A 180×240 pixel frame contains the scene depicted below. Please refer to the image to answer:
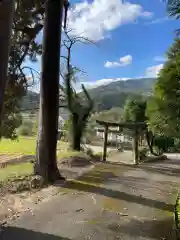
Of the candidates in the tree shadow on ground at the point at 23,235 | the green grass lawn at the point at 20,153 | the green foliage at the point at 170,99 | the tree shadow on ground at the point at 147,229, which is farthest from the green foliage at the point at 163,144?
the tree shadow on ground at the point at 23,235

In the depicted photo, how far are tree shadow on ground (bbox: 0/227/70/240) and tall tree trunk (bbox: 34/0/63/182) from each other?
16.7ft

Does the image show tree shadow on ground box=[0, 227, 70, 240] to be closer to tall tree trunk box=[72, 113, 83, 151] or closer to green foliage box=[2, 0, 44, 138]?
green foliage box=[2, 0, 44, 138]

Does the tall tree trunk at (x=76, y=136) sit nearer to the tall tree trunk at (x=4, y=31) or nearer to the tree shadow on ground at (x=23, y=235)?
the tree shadow on ground at (x=23, y=235)

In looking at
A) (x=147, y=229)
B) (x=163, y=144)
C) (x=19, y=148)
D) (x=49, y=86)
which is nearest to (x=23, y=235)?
(x=147, y=229)

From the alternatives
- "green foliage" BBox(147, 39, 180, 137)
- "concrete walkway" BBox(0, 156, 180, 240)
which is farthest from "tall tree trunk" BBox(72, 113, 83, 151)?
"concrete walkway" BBox(0, 156, 180, 240)

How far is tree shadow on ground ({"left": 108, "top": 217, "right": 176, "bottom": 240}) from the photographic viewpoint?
20.3ft

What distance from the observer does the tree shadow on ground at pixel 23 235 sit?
571 cm

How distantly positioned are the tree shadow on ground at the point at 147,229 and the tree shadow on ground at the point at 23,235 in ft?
3.76

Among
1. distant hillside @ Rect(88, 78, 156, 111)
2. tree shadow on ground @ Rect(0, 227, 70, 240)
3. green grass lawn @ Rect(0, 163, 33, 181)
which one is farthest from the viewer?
distant hillside @ Rect(88, 78, 156, 111)

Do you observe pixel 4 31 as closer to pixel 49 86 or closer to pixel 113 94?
pixel 49 86

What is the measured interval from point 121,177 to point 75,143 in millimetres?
10099

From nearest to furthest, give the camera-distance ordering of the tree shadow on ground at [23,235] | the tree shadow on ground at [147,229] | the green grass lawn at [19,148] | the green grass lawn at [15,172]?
the tree shadow on ground at [23,235] → the tree shadow on ground at [147,229] → the green grass lawn at [15,172] → the green grass lawn at [19,148]

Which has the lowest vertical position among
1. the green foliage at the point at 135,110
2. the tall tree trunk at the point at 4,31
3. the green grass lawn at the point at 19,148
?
the green grass lawn at the point at 19,148

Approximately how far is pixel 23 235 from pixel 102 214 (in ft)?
6.62
